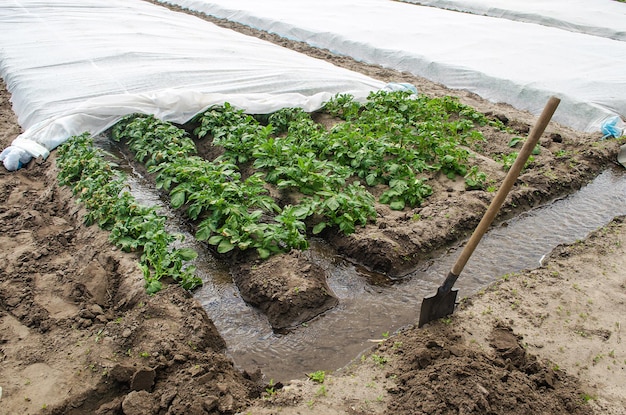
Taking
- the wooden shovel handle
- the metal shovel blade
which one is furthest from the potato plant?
A: the wooden shovel handle

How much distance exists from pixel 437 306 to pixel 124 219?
2741 mm

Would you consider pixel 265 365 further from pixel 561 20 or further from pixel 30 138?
pixel 561 20

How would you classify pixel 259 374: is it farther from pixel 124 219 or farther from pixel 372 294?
pixel 124 219

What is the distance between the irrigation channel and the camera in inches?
141

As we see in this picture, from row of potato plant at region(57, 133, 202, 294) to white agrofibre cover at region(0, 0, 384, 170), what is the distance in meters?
0.87

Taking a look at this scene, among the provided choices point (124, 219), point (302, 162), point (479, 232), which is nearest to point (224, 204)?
point (124, 219)

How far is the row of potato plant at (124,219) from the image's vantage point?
13.2 ft

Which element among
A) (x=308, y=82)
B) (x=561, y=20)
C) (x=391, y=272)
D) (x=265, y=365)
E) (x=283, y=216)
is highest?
(x=561, y=20)

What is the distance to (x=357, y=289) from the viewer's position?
13.8 feet

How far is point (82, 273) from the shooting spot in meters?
3.99

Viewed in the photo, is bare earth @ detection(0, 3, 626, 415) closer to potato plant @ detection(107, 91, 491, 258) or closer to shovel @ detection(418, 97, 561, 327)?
shovel @ detection(418, 97, 561, 327)

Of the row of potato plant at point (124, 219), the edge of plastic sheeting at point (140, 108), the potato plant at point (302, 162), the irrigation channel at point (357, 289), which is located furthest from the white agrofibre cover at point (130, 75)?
the irrigation channel at point (357, 289)

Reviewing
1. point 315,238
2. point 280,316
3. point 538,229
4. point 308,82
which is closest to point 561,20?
point 308,82

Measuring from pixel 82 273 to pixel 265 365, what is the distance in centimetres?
169
